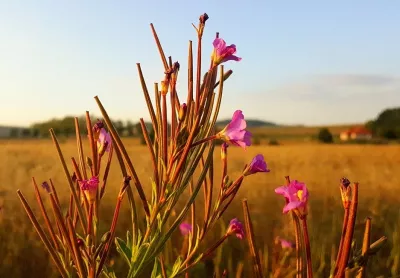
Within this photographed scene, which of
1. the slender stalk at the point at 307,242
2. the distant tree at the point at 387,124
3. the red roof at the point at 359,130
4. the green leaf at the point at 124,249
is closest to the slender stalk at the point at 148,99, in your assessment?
the green leaf at the point at 124,249

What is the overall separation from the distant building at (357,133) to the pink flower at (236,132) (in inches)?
1434

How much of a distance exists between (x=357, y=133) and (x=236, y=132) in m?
37.5

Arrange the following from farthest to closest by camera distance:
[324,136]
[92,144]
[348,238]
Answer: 1. [324,136]
2. [92,144]
3. [348,238]

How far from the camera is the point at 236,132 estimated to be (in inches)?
42.8

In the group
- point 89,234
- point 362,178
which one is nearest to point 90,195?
point 89,234

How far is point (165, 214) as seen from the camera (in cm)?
110

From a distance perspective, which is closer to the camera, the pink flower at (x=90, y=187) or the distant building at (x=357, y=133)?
the pink flower at (x=90, y=187)

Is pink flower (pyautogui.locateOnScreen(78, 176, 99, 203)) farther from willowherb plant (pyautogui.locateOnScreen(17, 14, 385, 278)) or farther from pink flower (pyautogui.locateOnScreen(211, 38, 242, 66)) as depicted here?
pink flower (pyautogui.locateOnScreen(211, 38, 242, 66))

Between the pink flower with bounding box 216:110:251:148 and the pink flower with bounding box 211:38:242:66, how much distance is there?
0.10m

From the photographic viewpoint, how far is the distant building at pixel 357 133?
36.8 meters

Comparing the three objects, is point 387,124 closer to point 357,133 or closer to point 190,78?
point 357,133

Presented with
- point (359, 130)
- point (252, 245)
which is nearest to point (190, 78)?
point (252, 245)

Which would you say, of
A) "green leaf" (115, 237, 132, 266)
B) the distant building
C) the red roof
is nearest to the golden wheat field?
"green leaf" (115, 237, 132, 266)

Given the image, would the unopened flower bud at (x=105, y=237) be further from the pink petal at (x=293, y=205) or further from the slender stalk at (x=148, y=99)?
the pink petal at (x=293, y=205)
